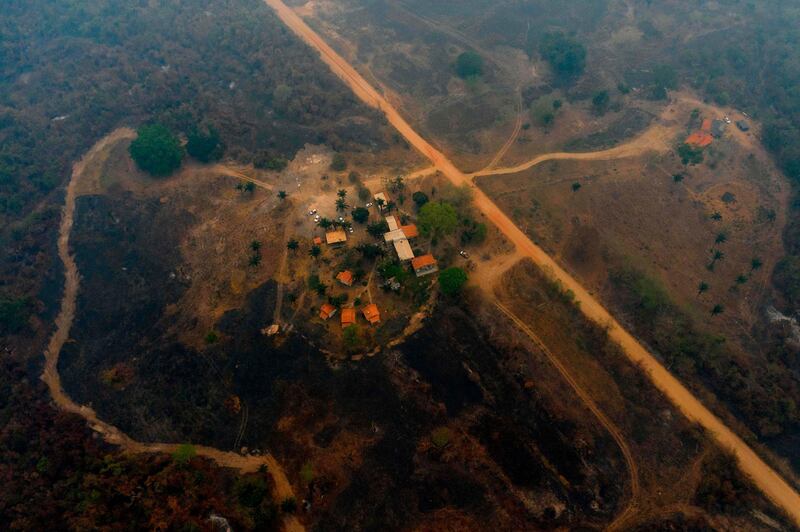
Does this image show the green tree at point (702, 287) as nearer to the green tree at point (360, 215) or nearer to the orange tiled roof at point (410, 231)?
the orange tiled roof at point (410, 231)

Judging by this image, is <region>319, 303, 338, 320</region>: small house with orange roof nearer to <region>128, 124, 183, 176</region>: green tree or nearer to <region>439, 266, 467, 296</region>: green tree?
<region>439, 266, 467, 296</region>: green tree

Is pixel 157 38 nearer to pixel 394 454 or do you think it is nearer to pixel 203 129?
pixel 203 129

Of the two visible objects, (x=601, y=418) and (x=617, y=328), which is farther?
(x=617, y=328)

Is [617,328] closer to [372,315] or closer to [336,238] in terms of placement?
[372,315]

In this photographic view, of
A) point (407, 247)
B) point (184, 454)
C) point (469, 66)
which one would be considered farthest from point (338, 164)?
point (184, 454)

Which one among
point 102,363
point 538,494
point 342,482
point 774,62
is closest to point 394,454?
point 342,482

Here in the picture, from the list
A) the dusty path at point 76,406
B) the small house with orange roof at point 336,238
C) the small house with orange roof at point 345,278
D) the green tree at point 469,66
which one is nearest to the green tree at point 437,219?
the small house with orange roof at point 336,238

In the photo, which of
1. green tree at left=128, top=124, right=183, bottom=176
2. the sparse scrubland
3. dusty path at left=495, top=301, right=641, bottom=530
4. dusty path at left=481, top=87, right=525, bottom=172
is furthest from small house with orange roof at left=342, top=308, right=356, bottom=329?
green tree at left=128, top=124, right=183, bottom=176
